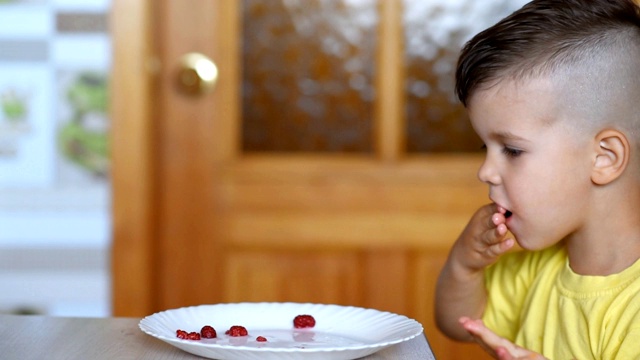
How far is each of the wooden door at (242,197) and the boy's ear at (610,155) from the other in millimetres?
1191

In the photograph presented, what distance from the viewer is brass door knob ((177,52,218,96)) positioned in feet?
7.81

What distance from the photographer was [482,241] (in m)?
1.32

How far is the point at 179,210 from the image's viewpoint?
240 centimetres

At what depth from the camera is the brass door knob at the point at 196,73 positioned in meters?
2.38

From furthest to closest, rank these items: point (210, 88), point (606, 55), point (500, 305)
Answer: point (210, 88), point (500, 305), point (606, 55)

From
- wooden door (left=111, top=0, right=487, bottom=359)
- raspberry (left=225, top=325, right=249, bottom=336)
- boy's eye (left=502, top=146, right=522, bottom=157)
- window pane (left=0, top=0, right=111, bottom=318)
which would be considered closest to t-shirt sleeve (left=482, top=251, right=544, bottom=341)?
boy's eye (left=502, top=146, right=522, bottom=157)

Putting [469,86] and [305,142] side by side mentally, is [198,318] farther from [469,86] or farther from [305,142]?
[305,142]

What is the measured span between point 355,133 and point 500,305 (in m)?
1.08

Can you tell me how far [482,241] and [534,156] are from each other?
0.19m

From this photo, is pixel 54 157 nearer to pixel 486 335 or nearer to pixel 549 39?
pixel 549 39

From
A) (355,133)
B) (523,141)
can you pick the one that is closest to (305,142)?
(355,133)

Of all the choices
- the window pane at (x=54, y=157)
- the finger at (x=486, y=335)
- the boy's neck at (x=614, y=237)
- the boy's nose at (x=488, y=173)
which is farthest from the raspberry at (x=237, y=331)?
the window pane at (x=54, y=157)

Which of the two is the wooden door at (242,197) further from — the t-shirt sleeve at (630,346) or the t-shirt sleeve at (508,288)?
the t-shirt sleeve at (630,346)

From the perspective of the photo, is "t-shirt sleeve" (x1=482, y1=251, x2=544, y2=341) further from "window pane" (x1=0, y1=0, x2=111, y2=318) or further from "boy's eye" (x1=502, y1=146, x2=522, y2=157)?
"window pane" (x1=0, y1=0, x2=111, y2=318)
